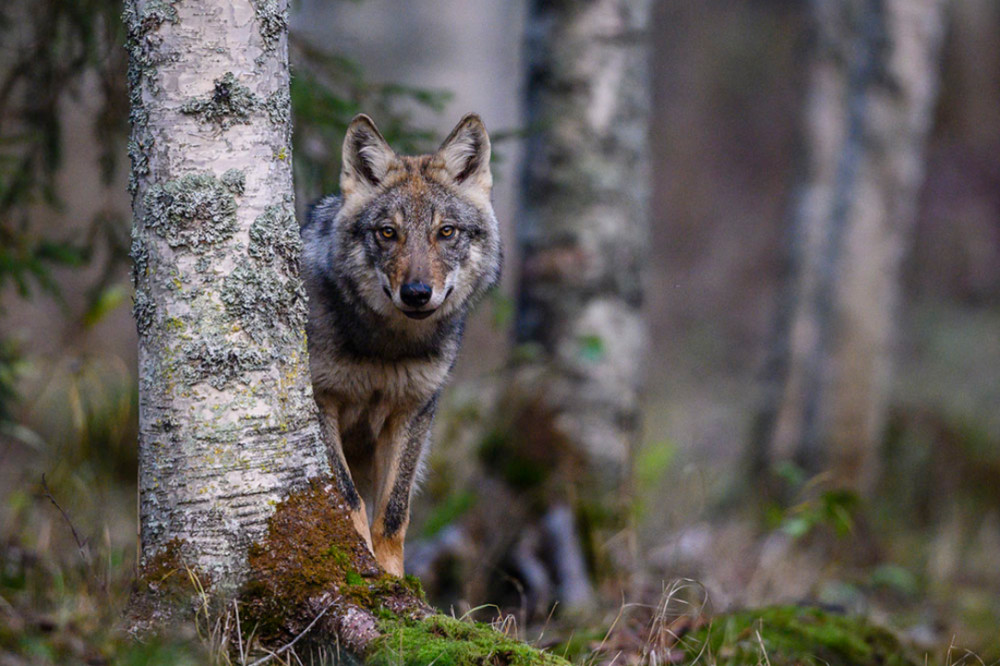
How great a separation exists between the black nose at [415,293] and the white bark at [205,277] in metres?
0.77

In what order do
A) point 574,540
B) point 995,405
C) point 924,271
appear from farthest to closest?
point 924,271 < point 995,405 < point 574,540

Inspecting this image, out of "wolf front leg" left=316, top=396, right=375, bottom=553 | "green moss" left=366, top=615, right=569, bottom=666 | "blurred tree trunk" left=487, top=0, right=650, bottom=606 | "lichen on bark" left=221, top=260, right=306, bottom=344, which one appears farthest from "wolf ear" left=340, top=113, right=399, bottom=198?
"blurred tree trunk" left=487, top=0, right=650, bottom=606

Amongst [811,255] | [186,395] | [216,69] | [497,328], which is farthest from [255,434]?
[811,255]

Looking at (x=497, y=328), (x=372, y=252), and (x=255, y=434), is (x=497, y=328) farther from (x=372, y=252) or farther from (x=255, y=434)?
(x=255, y=434)

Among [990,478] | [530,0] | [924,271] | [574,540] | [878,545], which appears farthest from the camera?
[924,271]

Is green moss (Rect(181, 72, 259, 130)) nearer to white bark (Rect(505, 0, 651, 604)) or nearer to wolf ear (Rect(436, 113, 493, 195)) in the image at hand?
wolf ear (Rect(436, 113, 493, 195))

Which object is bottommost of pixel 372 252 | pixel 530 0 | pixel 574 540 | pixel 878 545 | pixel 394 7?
pixel 878 545

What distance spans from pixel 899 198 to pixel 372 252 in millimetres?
6775

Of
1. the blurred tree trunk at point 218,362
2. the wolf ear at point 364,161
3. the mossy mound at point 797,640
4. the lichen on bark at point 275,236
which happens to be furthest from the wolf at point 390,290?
the mossy mound at point 797,640

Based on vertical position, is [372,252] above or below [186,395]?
above

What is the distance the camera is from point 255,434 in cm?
297

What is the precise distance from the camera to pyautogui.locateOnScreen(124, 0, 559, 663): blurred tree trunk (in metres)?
2.89

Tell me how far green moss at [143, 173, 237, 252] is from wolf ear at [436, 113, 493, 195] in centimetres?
155

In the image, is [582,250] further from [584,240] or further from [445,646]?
[445,646]
